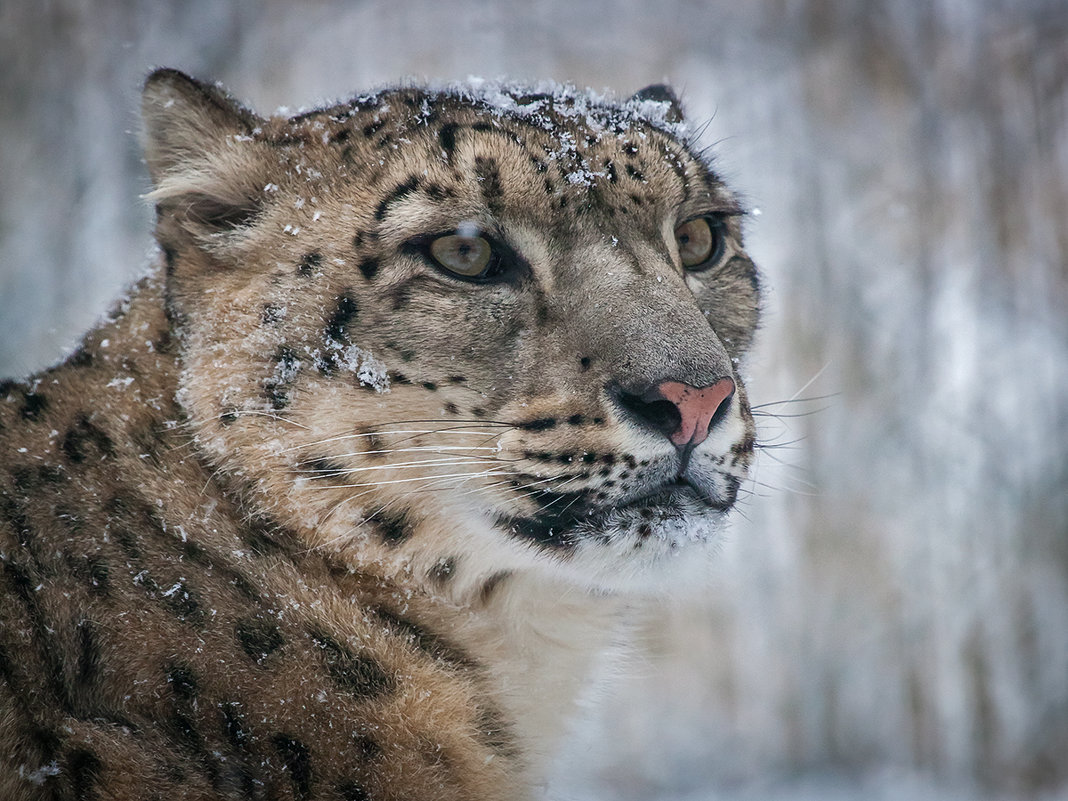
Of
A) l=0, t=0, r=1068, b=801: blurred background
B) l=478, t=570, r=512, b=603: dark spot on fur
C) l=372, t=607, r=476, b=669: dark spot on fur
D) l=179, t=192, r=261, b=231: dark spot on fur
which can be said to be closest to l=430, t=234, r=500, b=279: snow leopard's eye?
l=179, t=192, r=261, b=231: dark spot on fur

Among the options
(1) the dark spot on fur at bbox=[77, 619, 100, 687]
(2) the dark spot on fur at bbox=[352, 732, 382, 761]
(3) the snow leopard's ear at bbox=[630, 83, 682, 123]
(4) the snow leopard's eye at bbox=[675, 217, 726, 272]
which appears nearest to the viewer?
(1) the dark spot on fur at bbox=[77, 619, 100, 687]

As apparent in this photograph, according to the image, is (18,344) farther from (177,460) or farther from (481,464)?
(481,464)

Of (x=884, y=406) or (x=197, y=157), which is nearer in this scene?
(x=197, y=157)

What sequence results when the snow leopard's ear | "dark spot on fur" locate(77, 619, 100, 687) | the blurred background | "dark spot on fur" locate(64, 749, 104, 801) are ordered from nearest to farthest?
"dark spot on fur" locate(64, 749, 104, 801) → "dark spot on fur" locate(77, 619, 100, 687) → the snow leopard's ear → the blurred background

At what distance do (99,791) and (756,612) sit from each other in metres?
5.85

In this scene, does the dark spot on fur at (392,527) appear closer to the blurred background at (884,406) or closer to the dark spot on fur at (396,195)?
the dark spot on fur at (396,195)

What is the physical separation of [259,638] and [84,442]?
71cm

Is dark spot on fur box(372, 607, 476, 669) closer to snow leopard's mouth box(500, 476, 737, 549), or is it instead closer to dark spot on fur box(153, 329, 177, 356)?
snow leopard's mouth box(500, 476, 737, 549)

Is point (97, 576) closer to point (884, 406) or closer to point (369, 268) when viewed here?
point (369, 268)

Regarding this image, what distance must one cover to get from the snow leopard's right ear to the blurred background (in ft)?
11.5

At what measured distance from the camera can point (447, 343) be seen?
250 cm

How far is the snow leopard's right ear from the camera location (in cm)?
272

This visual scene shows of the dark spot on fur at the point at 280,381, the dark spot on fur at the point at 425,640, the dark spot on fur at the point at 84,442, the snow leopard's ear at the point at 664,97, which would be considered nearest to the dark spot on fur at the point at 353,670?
the dark spot on fur at the point at 425,640

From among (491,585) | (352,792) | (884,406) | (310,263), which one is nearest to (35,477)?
(310,263)
